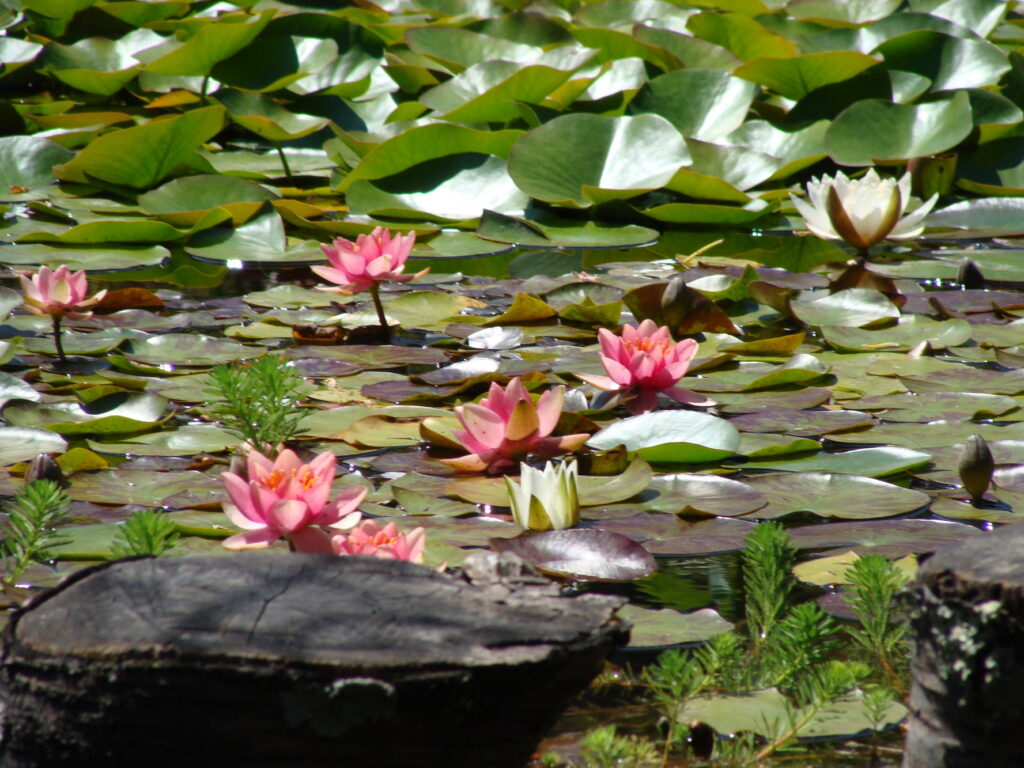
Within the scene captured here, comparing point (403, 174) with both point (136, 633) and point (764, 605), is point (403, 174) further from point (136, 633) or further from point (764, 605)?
point (136, 633)

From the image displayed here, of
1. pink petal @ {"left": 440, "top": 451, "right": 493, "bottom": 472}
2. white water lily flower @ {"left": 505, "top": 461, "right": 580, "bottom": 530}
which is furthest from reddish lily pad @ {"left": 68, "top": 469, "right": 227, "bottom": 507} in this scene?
white water lily flower @ {"left": 505, "top": 461, "right": 580, "bottom": 530}

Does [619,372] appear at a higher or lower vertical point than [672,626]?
A: lower

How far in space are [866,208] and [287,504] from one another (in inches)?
110

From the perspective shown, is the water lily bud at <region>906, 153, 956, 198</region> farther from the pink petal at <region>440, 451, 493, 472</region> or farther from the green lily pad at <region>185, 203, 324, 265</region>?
the pink petal at <region>440, 451, 493, 472</region>

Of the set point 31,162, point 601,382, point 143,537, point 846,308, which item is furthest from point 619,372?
point 31,162

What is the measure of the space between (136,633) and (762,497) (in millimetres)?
1339

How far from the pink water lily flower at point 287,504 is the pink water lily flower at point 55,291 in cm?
149

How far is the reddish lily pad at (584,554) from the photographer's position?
180 cm

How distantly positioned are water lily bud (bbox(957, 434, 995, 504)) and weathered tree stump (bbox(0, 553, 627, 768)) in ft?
3.81

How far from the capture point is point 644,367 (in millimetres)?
2508

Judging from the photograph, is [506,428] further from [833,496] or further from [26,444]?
[26,444]

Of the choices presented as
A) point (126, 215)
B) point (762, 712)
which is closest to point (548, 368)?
point (762, 712)

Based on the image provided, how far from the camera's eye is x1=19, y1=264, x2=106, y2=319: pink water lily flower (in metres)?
2.80

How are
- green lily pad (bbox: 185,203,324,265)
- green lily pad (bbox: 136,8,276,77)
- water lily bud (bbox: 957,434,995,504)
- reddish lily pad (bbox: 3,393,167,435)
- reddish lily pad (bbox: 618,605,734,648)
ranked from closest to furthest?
reddish lily pad (bbox: 618,605,734,648) < water lily bud (bbox: 957,434,995,504) < reddish lily pad (bbox: 3,393,167,435) < green lily pad (bbox: 185,203,324,265) < green lily pad (bbox: 136,8,276,77)
